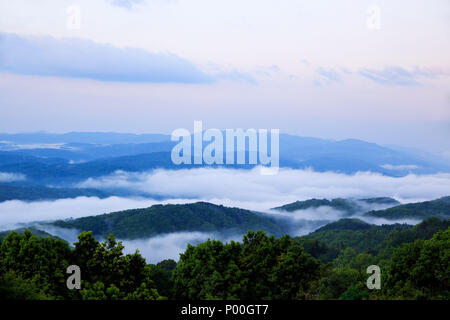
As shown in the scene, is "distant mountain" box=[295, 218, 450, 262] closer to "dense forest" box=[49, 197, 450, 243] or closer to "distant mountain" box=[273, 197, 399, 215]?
"dense forest" box=[49, 197, 450, 243]

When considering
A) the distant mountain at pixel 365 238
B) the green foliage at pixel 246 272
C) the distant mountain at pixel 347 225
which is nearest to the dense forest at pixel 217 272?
the green foliage at pixel 246 272

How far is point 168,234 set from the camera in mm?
103938

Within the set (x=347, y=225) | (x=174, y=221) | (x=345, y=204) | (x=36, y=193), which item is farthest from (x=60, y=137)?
(x=347, y=225)

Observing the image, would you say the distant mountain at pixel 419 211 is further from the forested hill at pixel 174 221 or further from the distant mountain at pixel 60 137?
the distant mountain at pixel 60 137

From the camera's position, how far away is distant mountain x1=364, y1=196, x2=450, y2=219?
97.9 metres

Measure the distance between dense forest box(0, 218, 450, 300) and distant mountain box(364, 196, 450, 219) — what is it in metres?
85.9

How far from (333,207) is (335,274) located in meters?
110

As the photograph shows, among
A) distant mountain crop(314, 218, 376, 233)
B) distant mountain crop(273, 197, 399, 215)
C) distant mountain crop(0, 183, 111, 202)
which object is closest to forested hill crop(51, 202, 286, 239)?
distant mountain crop(273, 197, 399, 215)

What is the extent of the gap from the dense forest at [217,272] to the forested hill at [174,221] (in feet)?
271

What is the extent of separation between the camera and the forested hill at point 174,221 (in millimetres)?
100188

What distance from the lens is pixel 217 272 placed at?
16734mm
